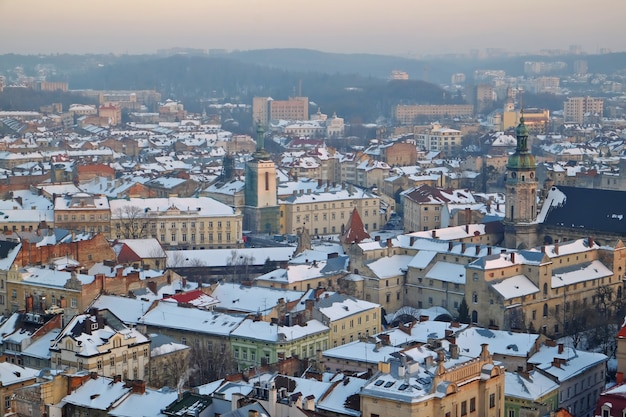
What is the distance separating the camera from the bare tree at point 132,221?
190 feet

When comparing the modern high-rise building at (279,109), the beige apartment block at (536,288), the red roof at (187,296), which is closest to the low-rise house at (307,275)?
the red roof at (187,296)

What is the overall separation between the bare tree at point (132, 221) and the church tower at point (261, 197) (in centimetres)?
720

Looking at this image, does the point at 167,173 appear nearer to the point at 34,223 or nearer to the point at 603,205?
the point at 34,223

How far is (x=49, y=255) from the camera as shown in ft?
148

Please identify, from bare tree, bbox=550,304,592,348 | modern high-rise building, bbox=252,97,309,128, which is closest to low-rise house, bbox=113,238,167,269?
bare tree, bbox=550,304,592,348

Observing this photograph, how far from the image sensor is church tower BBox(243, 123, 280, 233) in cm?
6406

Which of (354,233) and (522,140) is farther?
(522,140)

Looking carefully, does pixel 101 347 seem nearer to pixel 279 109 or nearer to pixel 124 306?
pixel 124 306

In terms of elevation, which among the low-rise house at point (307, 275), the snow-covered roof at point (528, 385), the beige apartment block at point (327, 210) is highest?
the snow-covered roof at point (528, 385)

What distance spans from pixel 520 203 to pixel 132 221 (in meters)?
18.4

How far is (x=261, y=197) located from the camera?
6425 cm

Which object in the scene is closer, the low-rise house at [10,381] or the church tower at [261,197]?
the low-rise house at [10,381]

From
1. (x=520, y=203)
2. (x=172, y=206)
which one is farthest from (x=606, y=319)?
(x=172, y=206)

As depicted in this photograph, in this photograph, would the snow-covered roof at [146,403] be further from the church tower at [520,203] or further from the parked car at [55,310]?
the church tower at [520,203]
